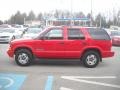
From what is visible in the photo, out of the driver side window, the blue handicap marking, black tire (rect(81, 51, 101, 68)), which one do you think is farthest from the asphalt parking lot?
the driver side window

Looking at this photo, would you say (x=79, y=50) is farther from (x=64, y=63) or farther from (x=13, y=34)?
(x=13, y=34)

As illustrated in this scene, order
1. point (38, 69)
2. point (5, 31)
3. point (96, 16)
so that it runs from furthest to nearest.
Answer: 1. point (96, 16)
2. point (5, 31)
3. point (38, 69)

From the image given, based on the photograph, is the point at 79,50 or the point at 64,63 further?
the point at 64,63

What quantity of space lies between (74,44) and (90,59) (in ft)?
3.03

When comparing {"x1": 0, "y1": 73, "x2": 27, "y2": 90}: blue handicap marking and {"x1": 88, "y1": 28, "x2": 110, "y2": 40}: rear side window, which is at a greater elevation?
{"x1": 88, "y1": 28, "x2": 110, "y2": 40}: rear side window

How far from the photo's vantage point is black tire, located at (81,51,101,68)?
13.5 meters

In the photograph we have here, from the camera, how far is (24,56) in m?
13.5

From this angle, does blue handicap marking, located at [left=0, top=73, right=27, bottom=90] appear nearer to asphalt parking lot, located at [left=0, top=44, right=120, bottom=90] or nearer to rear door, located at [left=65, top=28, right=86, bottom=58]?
asphalt parking lot, located at [left=0, top=44, right=120, bottom=90]

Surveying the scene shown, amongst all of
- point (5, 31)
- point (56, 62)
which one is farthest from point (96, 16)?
point (56, 62)

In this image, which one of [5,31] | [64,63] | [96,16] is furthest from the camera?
[96,16]

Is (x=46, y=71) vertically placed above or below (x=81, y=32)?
below

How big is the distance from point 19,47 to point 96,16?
67993 millimetres

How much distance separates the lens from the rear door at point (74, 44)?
13.4 m

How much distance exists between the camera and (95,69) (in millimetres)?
13227
